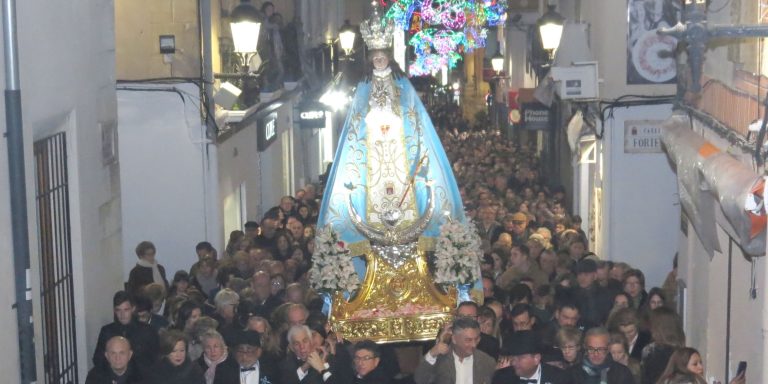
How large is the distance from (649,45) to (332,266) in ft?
24.4

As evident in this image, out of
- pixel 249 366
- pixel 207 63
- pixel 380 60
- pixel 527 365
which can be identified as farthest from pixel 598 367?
pixel 207 63

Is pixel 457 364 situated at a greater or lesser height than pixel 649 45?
lesser

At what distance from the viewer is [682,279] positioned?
14.3 metres

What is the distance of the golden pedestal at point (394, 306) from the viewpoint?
38.9 ft

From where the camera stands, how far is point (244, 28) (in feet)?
51.9

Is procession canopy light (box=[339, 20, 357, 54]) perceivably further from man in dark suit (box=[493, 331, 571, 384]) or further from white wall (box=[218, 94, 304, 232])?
man in dark suit (box=[493, 331, 571, 384])

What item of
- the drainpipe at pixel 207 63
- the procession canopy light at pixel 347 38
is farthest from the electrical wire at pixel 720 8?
the procession canopy light at pixel 347 38

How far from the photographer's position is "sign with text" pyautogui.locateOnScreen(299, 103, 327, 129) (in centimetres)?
2625

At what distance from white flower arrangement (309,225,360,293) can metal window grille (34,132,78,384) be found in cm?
250

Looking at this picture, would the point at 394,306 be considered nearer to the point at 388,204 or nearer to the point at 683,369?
the point at 388,204

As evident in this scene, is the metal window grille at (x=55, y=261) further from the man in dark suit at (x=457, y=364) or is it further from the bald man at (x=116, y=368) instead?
the man in dark suit at (x=457, y=364)

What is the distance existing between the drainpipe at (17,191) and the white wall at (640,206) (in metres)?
11.1

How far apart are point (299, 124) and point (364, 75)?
47.9ft

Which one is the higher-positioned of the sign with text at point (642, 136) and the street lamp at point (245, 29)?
the street lamp at point (245, 29)
